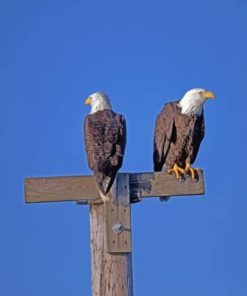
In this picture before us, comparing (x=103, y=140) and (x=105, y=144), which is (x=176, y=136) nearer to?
(x=103, y=140)

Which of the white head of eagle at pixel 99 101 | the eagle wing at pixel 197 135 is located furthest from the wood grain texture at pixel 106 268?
the eagle wing at pixel 197 135

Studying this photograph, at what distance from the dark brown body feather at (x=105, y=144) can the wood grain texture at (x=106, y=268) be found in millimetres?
214

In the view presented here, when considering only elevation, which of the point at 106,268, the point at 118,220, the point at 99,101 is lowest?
the point at 106,268

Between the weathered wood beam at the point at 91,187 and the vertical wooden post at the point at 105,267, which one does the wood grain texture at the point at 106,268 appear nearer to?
the vertical wooden post at the point at 105,267

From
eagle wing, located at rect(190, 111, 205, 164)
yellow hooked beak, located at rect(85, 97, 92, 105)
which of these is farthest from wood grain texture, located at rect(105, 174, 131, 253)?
eagle wing, located at rect(190, 111, 205, 164)

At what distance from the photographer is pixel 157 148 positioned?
210 inches

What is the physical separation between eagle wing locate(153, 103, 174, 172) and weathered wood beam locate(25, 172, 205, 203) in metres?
2.11

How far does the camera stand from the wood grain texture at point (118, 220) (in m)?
2.85

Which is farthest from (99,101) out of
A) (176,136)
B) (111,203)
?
(111,203)

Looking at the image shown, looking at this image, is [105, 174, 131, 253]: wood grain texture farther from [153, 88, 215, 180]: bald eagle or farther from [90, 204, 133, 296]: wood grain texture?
[153, 88, 215, 180]: bald eagle

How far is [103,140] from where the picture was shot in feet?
13.2

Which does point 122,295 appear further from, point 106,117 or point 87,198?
point 106,117

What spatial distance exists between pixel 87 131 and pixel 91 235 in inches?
58.6

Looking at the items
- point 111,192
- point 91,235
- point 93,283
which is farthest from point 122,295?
point 111,192
